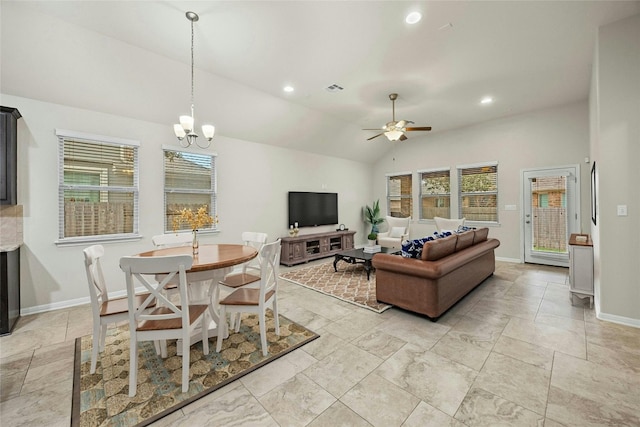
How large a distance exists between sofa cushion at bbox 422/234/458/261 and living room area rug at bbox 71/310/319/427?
60.0 inches

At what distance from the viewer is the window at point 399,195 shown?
7.64 m

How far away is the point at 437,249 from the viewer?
3.03 metres

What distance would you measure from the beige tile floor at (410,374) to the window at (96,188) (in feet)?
3.91

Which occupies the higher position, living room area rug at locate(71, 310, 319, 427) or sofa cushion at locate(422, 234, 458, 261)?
sofa cushion at locate(422, 234, 458, 261)

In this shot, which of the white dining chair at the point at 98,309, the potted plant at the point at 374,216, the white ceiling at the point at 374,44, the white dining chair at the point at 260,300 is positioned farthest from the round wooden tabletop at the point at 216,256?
the potted plant at the point at 374,216

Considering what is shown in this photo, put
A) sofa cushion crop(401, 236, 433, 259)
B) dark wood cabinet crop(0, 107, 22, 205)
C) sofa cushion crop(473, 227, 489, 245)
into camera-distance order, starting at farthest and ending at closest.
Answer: sofa cushion crop(473, 227, 489, 245), sofa cushion crop(401, 236, 433, 259), dark wood cabinet crop(0, 107, 22, 205)

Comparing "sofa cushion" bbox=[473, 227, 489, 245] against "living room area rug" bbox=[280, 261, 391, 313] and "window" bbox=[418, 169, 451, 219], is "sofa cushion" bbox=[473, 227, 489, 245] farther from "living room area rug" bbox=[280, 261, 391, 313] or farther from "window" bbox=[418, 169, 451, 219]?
"window" bbox=[418, 169, 451, 219]

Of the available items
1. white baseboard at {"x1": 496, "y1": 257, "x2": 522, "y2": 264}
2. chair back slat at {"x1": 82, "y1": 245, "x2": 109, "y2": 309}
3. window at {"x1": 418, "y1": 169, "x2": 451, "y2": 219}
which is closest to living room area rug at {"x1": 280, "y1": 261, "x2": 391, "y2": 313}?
chair back slat at {"x1": 82, "y1": 245, "x2": 109, "y2": 309}

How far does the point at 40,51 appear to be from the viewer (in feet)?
9.54

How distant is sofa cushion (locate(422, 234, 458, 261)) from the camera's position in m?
2.95

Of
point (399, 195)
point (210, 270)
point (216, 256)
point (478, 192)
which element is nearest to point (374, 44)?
point (216, 256)

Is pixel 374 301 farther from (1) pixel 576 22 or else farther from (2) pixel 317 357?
(1) pixel 576 22

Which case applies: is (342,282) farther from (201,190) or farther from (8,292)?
(8,292)

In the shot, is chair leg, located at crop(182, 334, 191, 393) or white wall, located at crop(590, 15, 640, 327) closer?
chair leg, located at crop(182, 334, 191, 393)
